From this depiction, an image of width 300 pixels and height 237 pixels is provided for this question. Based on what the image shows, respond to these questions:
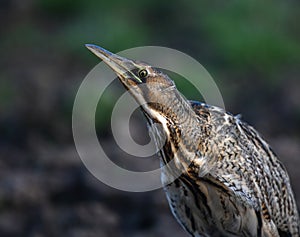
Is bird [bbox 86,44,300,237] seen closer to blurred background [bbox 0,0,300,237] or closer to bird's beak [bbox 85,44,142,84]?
bird's beak [bbox 85,44,142,84]

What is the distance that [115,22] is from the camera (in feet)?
43.7

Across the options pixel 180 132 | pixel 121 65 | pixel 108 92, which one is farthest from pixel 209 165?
pixel 108 92

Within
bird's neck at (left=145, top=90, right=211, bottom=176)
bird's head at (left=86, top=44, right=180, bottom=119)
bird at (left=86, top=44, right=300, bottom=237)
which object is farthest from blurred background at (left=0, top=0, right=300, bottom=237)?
bird's head at (left=86, top=44, right=180, bottom=119)

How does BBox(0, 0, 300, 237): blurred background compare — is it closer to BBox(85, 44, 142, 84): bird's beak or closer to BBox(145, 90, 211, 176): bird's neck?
BBox(145, 90, 211, 176): bird's neck

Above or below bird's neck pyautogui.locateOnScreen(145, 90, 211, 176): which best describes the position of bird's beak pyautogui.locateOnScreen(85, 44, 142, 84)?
above

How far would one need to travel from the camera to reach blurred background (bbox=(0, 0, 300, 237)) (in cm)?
827

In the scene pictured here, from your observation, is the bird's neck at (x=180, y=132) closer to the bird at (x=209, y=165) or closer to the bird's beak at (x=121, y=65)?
the bird at (x=209, y=165)

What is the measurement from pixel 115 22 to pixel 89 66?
1184mm

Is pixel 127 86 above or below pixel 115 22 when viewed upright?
below

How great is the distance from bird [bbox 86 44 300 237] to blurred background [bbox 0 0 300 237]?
1850 mm

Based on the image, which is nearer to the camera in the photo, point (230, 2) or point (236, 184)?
point (236, 184)

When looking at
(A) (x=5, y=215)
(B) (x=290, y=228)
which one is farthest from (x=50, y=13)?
(B) (x=290, y=228)

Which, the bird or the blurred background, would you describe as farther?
the blurred background

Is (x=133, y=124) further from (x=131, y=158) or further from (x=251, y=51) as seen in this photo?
(x=251, y=51)
